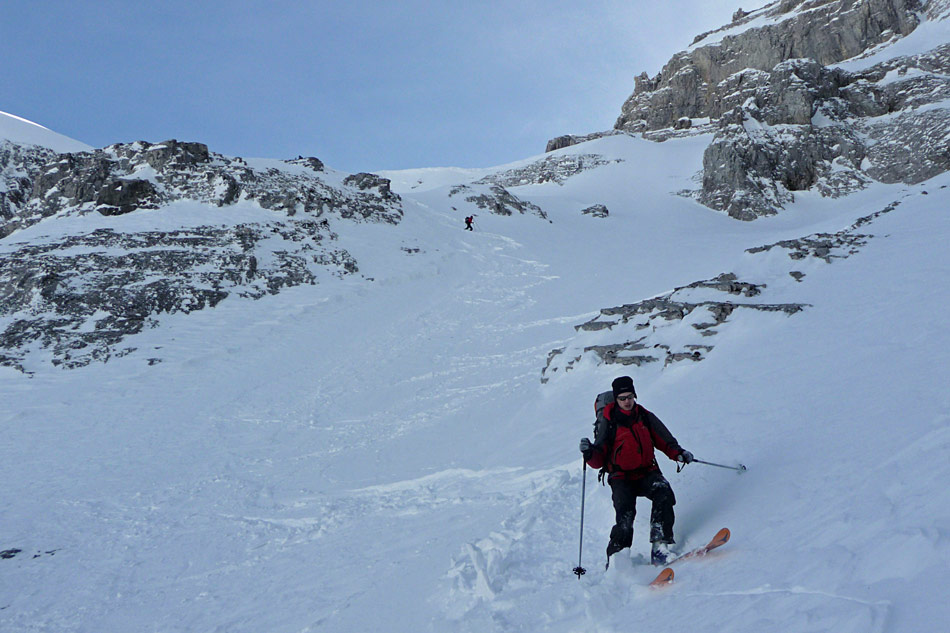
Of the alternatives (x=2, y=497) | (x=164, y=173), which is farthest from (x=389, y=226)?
(x=2, y=497)

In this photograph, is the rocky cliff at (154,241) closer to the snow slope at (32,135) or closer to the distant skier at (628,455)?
the distant skier at (628,455)

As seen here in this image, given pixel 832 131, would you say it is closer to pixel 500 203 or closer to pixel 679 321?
pixel 500 203

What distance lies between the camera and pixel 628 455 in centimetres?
520

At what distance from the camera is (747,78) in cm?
6397

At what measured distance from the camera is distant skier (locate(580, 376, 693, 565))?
16.3 feet

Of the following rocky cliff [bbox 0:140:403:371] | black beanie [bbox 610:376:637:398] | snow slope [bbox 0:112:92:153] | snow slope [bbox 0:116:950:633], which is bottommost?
snow slope [bbox 0:116:950:633]

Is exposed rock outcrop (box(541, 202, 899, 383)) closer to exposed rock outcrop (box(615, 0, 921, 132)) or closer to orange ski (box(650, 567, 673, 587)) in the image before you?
orange ski (box(650, 567, 673, 587))

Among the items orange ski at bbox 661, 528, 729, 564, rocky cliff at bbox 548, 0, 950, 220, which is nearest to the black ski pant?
orange ski at bbox 661, 528, 729, 564

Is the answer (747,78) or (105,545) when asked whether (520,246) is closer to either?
(105,545)

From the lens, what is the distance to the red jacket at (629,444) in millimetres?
5199

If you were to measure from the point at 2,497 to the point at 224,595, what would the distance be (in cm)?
613

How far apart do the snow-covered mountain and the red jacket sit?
2.43 feet

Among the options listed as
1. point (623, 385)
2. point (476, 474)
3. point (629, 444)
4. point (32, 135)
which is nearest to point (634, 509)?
point (629, 444)

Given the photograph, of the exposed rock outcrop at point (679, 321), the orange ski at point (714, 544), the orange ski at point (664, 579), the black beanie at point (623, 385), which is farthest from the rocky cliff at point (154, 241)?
the orange ski at point (714, 544)
